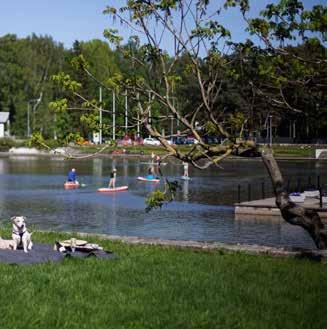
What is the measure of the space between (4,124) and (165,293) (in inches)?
4964

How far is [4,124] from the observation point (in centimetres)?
13162

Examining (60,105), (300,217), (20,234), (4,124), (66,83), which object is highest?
(4,124)

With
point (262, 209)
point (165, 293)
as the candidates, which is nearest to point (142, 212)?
point (262, 209)

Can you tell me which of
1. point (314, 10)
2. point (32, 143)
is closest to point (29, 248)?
point (32, 143)

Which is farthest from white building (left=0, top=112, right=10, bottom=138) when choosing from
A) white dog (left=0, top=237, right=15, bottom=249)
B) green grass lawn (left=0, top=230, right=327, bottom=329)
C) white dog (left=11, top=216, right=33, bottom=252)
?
green grass lawn (left=0, top=230, right=327, bottom=329)

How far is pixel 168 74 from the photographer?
15.4m

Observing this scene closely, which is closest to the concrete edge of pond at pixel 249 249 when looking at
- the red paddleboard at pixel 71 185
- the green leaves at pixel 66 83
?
the green leaves at pixel 66 83

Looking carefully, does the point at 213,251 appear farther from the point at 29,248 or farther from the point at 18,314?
the point at 18,314

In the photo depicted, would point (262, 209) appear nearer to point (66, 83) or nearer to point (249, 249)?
point (249, 249)

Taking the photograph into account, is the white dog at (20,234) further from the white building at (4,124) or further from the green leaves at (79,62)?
the white building at (4,124)

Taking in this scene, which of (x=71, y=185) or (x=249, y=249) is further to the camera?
(x=71, y=185)

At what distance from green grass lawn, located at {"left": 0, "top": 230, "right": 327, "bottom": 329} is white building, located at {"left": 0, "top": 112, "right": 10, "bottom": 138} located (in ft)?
397

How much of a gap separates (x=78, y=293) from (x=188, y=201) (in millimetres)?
27662

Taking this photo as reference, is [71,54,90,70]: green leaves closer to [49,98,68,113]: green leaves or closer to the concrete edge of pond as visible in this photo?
[49,98,68,113]: green leaves
